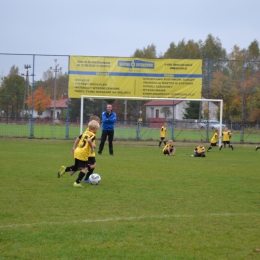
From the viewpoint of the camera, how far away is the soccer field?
19.1 ft

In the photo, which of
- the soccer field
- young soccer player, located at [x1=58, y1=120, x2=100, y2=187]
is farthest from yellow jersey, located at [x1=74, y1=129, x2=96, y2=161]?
the soccer field

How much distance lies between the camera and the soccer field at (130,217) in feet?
19.1

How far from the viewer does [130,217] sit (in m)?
7.56

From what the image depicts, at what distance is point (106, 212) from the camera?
7.93m

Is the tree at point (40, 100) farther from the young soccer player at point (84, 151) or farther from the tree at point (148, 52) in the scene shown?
the tree at point (148, 52)

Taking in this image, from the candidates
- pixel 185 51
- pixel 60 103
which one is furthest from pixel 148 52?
pixel 60 103

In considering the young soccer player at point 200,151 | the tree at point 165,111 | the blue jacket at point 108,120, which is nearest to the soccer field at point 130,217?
the blue jacket at point 108,120

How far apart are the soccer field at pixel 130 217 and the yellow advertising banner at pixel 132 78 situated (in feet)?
54.8

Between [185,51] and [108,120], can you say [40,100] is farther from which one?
[185,51]

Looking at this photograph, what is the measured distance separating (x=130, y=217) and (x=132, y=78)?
73.8 feet

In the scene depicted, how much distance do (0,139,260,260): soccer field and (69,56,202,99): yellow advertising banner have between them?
1671 cm

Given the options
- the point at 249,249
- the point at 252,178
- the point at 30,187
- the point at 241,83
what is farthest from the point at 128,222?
the point at 241,83

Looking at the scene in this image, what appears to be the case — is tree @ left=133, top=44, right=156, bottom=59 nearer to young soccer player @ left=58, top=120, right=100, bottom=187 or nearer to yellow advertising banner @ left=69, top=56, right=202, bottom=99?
yellow advertising banner @ left=69, top=56, right=202, bottom=99

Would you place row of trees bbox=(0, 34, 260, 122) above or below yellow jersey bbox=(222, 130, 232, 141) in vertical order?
above
